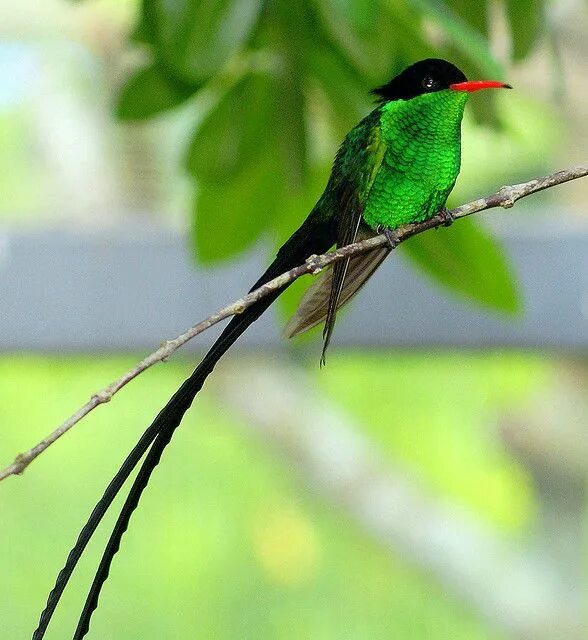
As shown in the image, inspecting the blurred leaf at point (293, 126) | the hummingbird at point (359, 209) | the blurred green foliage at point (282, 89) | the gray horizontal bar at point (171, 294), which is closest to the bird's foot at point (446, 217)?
the hummingbird at point (359, 209)

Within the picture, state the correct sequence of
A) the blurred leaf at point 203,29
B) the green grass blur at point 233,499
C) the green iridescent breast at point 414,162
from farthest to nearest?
the green grass blur at point 233,499 < the blurred leaf at point 203,29 < the green iridescent breast at point 414,162

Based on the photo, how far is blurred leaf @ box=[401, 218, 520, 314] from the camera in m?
0.67

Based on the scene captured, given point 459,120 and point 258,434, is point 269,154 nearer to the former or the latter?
point 459,120

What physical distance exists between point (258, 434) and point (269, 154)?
4.73 feet

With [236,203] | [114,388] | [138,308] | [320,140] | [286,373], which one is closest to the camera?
[114,388]

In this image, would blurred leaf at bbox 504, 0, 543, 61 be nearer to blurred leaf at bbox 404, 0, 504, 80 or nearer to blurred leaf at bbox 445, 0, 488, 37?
blurred leaf at bbox 445, 0, 488, 37

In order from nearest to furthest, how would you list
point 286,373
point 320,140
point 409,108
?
point 409,108, point 320,140, point 286,373

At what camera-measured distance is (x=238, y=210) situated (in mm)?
764

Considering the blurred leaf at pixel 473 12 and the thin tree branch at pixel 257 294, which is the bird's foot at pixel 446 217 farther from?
the blurred leaf at pixel 473 12

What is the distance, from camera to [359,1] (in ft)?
1.88

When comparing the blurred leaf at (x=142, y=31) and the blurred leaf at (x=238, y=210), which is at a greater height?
the blurred leaf at (x=142, y=31)

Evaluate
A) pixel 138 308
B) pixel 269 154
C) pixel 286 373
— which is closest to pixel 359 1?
pixel 269 154

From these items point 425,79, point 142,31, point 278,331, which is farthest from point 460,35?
point 278,331

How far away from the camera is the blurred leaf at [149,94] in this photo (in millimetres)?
795
